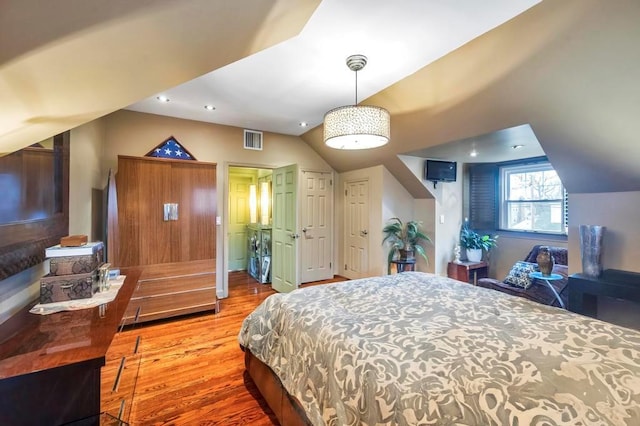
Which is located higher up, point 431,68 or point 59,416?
point 431,68

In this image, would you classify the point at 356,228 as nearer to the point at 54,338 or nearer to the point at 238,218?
the point at 238,218

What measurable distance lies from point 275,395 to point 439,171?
382 centimetres

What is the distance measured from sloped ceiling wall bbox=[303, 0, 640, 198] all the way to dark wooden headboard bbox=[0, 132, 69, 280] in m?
2.85

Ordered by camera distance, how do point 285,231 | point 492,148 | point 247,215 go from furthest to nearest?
1. point 247,215
2. point 285,231
3. point 492,148

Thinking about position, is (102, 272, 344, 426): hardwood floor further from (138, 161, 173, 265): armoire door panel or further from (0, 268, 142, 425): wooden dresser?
(138, 161, 173, 265): armoire door panel

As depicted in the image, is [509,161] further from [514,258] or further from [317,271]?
[317,271]

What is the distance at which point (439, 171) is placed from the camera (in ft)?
14.0

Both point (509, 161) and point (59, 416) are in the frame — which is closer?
point (59, 416)

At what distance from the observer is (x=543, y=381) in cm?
98

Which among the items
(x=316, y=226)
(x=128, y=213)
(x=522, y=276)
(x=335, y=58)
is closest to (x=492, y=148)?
(x=522, y=276)

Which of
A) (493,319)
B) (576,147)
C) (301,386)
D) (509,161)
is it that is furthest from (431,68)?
(509,161)

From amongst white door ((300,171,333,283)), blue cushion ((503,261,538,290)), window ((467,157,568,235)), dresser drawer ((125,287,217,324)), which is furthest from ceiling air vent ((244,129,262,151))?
blue cushion ((503,261,538,290))

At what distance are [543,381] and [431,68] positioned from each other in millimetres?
2395

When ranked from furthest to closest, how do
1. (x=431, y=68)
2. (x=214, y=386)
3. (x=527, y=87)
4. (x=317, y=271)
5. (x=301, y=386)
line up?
(x=317, y=271) < (x=431, y=68) < (x=527, y=87) < (x=214, y=386) < (x=301, y=386)
